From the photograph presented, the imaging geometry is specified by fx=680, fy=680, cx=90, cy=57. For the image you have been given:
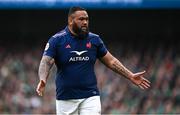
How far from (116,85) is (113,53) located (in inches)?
48.7

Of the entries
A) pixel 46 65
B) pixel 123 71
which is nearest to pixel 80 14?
pixel 46 65

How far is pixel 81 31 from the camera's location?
8703mm

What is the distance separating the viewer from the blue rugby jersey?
28.5 ft

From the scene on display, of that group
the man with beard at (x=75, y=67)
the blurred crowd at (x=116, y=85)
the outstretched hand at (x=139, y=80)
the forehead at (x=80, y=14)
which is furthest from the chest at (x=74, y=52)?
the blurred crowd at (x=116, y=85)

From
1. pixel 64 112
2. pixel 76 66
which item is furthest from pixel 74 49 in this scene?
pixel 64 112

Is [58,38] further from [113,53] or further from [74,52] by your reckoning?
[113,53]

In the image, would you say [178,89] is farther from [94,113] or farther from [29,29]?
[94,113]

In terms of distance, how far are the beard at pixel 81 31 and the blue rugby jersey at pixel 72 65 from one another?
0.07 meters

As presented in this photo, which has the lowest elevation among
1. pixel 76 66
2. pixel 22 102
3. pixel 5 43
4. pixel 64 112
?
pixel 22 102

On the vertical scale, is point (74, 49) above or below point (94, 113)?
above

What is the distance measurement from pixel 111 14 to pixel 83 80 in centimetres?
1251

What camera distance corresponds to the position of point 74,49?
8.73 metres

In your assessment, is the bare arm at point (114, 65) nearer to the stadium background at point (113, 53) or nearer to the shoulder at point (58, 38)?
the shoulder at point (58, 38)

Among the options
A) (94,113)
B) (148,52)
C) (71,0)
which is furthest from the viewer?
(148,52)
